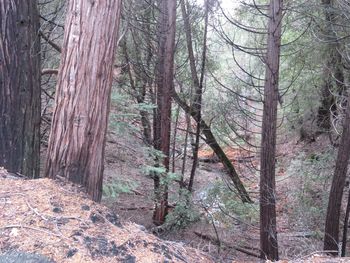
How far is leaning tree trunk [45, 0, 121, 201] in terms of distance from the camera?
12.2ft

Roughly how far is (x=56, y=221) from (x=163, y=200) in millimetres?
6685

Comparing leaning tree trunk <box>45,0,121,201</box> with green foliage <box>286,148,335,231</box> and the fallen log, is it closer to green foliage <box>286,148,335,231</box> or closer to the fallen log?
the fallen log

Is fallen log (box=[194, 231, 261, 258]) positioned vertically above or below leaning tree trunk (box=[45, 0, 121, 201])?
below

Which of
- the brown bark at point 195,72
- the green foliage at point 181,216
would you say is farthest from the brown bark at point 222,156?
the green foliage at point 181,216

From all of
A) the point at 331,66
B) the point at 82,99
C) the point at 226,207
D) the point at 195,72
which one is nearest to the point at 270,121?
the point at 226,207

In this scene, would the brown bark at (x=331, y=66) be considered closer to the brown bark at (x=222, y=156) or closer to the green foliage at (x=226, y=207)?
the brown bark at (x=222, y=156)

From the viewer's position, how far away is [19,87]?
4.70m

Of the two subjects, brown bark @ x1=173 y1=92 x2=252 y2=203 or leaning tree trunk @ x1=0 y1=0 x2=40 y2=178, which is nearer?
leaning tree trunk @ x1=0 y1=0 x2=40 y2=178

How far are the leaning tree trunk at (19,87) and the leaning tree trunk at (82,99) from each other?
1108 mm

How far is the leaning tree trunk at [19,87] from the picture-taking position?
4.61 metres

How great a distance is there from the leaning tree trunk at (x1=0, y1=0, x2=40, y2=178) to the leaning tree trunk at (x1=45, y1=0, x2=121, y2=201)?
3.63 ft

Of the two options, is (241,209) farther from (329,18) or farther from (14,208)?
(14,208)

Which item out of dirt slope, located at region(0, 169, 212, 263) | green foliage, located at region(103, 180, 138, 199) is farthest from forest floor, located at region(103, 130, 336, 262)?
dirt slope, located at region(0, 169, 212, 263)

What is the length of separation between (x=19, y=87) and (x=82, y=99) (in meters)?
1.39
